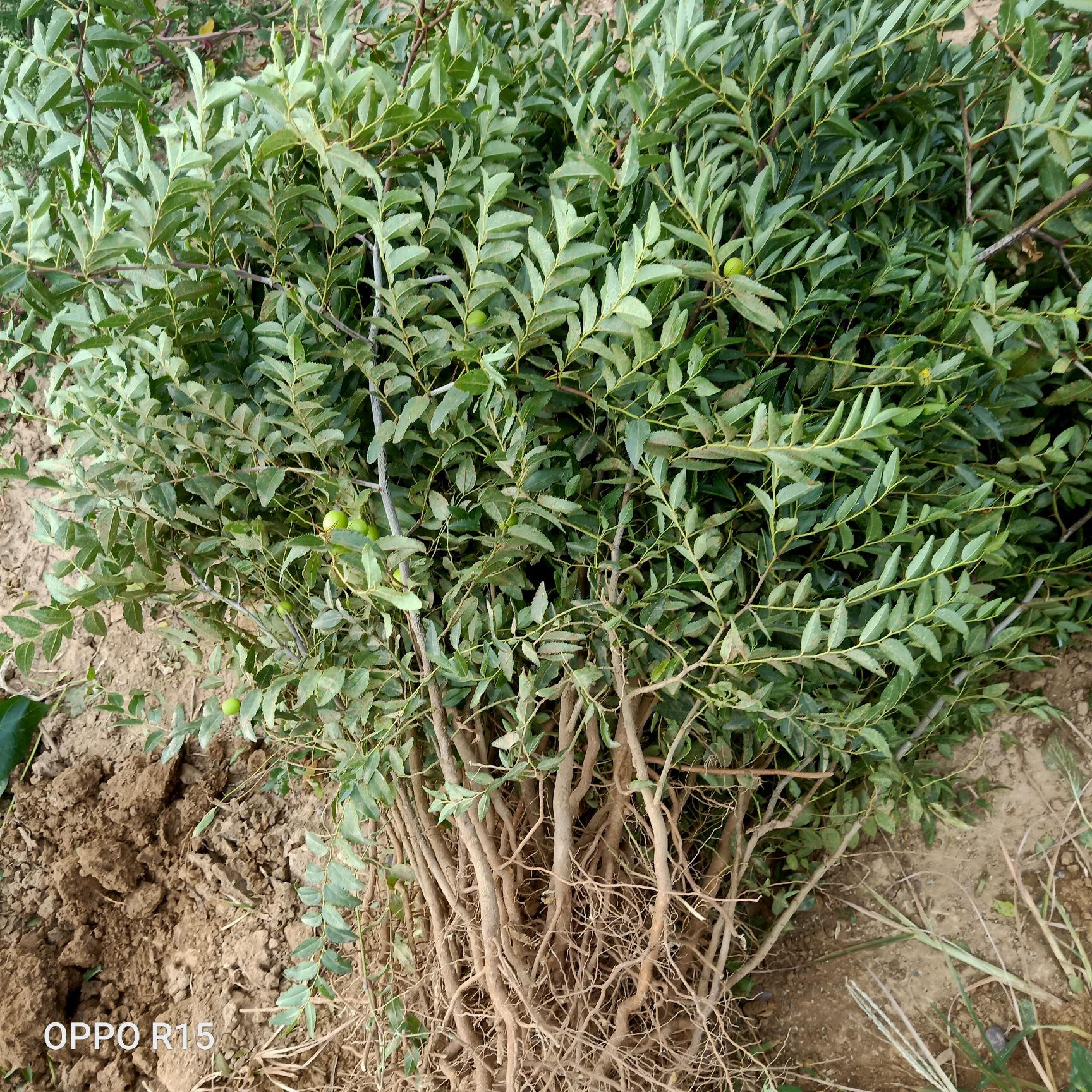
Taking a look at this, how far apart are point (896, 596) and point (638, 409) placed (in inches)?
19.7

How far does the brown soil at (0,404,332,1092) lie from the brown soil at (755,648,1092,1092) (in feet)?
3.38

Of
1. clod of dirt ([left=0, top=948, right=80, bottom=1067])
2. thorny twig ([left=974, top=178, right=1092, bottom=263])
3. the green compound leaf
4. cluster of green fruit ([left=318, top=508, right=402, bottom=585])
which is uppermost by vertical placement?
thorny twig ([left=974, top=178, right=1092, bottom=263])

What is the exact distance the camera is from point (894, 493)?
1277 millimetres

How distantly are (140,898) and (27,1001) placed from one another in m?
0.27

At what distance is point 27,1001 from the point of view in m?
1.73

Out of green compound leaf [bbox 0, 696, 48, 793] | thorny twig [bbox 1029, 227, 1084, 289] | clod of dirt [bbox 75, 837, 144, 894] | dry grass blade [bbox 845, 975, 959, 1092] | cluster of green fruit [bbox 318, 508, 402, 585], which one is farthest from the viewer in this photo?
green compound leaf [bbox 0, 696, 48, 793]

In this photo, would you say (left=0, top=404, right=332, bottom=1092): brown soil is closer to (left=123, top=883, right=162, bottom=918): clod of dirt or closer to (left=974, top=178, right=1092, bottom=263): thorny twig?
(left=123, top=883, right=162, bottom=918): clod of dirt

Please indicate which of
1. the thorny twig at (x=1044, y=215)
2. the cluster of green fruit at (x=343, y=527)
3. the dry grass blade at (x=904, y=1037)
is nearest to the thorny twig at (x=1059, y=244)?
the thorny twig at (x=1044, y=215)

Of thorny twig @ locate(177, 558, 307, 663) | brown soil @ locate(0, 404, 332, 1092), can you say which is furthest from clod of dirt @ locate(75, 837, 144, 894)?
thorny twig @ locate(177, 558, 307, 663)

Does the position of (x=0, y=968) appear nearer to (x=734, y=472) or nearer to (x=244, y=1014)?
(x=244, y=1014)

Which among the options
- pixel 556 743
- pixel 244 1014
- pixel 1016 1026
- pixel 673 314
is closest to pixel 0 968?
pixel 244 1014

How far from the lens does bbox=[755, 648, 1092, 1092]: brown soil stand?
5.48 ft

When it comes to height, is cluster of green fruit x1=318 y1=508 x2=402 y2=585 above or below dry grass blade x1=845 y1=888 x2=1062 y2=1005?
above

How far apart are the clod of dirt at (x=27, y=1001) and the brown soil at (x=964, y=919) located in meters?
1.47
